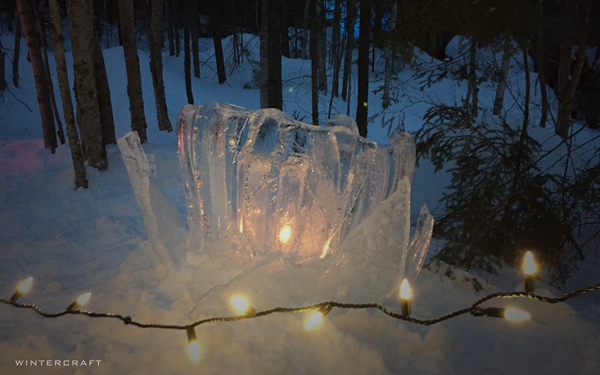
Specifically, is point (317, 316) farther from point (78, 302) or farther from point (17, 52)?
point (17, 52)

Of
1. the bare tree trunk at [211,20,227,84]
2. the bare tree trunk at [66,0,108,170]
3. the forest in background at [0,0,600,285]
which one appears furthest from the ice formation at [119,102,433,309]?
the bare tree trunk at [211,20,227,84]

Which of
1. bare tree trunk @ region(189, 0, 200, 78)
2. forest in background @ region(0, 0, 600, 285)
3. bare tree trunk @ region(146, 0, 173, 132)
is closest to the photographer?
forest in background @ region(0, 0, 600, 285)

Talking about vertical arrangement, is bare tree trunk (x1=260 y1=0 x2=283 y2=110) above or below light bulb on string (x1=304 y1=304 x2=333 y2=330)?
above

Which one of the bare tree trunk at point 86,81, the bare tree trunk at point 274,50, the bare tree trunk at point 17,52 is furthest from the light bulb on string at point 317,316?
the bare tree trunk at point 17,52

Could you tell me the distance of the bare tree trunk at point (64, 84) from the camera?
475cm

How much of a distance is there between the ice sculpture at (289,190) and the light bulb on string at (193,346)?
20.8 inches

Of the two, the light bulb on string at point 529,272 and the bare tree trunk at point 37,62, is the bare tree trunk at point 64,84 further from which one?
the light bulb on string at point 529,272

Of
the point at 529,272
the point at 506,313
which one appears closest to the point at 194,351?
the point at 506,313

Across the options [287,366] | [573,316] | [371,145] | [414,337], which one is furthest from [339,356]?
[573,316]

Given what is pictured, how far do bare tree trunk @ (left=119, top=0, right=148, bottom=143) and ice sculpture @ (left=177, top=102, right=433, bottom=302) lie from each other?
5.28 meters

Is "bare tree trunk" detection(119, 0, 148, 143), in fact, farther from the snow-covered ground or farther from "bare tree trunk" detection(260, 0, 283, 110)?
the snow-covered ground

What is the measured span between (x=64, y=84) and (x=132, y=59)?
90.3 inches

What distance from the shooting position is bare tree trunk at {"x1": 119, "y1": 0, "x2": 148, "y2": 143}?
6832mm

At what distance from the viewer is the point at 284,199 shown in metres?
2.53
